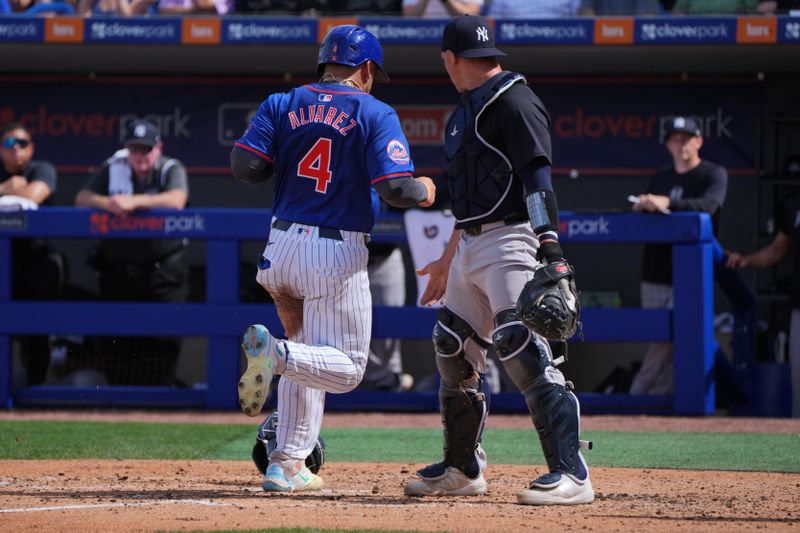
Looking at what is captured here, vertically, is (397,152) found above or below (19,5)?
below

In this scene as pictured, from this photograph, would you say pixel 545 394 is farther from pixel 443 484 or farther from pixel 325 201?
pixel 325 201

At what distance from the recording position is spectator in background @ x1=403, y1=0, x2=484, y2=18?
8461 millimetres

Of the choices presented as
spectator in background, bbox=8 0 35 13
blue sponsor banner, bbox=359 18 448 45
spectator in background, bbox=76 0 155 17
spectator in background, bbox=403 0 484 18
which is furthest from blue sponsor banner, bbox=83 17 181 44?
spectator in background, bbox=403 0 484 18

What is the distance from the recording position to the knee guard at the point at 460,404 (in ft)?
14.8

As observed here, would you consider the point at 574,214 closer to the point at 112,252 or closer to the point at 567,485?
the point at 112,252

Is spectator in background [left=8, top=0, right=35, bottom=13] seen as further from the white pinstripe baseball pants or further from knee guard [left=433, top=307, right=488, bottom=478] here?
knee guard [left=433, top=307, right=488, bottom=478]

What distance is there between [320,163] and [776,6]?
16.7 feet

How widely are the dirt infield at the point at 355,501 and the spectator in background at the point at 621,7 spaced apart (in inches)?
160

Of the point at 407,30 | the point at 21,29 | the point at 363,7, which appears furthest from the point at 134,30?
the point at 407,30

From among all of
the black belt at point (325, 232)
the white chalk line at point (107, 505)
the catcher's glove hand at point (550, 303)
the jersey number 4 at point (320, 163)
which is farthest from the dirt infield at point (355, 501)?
the jersey number 4 at point (320, 163)

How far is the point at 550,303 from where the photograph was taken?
4016mm

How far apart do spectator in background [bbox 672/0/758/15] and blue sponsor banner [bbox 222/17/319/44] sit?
2.53 meters

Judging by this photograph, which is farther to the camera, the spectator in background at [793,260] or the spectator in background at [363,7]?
the spectator in background at [363,7]

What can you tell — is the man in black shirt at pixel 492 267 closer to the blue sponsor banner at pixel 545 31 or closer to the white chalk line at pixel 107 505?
the white chalk line at pixel 107 505
